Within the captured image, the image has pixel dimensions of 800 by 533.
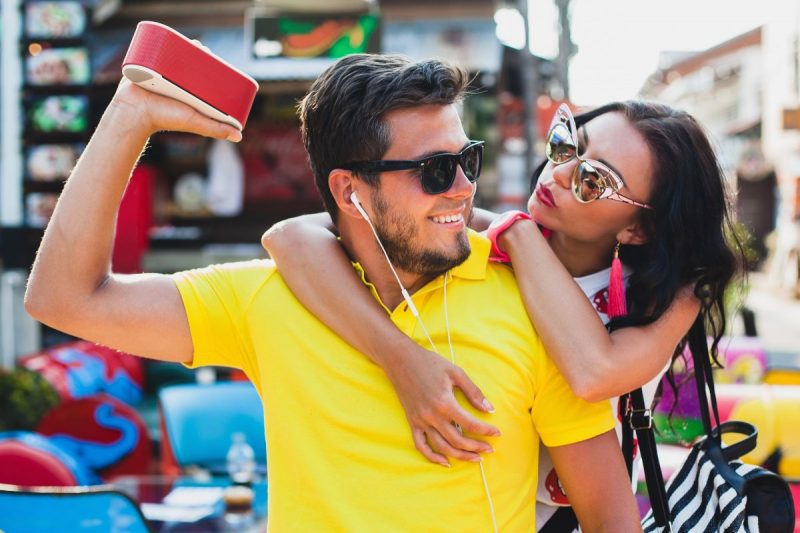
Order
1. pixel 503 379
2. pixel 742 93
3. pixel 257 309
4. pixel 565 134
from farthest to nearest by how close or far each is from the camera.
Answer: pixel 742 93, pixel 565 134, pixel 257 309, pixel 503 379

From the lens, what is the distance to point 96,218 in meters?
1.77

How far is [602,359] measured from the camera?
68.8 inches

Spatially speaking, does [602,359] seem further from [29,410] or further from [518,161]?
[518,161]

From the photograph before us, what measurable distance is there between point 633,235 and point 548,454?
613 mm

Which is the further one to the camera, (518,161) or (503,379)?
(518,161)

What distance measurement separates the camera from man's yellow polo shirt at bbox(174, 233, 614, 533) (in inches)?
67.4

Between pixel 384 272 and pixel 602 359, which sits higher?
pixel 384 272

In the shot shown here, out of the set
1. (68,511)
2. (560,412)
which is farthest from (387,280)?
(68,511)

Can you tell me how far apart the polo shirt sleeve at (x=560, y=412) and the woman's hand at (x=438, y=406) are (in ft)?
0.46

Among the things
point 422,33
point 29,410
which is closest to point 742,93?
point 422,33

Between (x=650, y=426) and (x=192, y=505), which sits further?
(x=192, y=505)

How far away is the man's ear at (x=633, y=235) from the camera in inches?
83.0

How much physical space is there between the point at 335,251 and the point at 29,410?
15.7 feet

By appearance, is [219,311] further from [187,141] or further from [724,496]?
[187,141]
